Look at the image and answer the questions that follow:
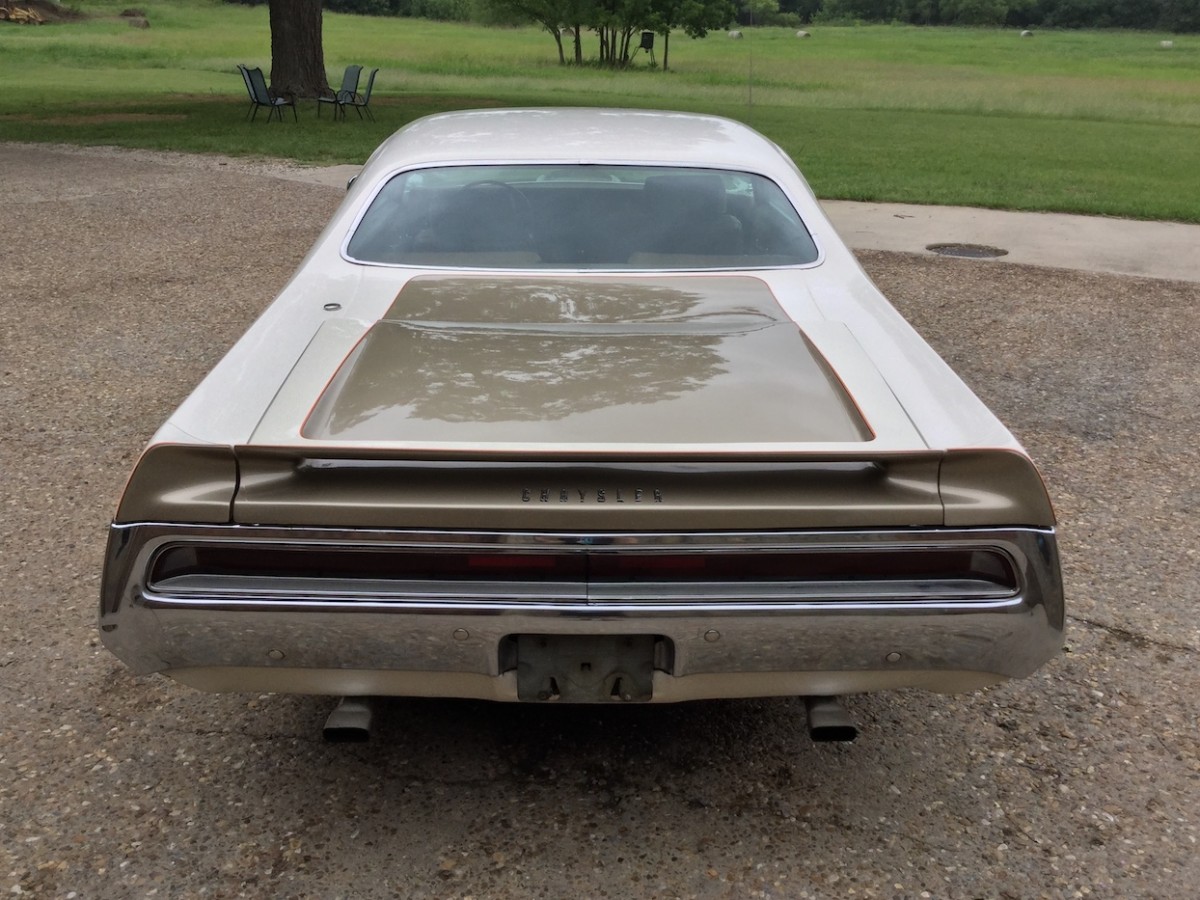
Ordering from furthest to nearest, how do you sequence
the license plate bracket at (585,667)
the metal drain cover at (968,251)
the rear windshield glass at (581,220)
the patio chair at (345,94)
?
the patio chair at (345,94)
the metal drain cover at (968,251)
the rear windshield glass at (581,220)
the license plate bracket at (585,667)

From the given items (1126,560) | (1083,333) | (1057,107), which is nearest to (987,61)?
(1057,107)

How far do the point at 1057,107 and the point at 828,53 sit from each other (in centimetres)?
3379

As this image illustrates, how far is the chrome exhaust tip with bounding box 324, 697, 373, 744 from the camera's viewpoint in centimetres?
255

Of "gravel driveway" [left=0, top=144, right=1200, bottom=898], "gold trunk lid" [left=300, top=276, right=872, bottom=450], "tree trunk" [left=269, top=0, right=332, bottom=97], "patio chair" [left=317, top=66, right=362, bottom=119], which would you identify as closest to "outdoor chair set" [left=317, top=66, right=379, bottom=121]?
"patio chair" [left=317, top=66, right=362, bottom=119]

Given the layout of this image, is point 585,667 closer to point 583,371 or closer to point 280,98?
point 583,371

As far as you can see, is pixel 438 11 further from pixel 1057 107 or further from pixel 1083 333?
pixel 1083 333

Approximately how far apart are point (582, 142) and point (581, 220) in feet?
1.28

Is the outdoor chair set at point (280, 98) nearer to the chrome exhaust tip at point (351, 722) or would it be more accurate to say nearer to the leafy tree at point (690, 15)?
the chrome exhaust tip at point (351, 722)

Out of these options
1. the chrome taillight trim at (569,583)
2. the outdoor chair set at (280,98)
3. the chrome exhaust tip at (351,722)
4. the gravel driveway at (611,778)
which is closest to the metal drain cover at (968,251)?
the gravel driveway at (611,778)

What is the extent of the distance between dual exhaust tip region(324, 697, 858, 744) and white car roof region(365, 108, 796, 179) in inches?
77.7

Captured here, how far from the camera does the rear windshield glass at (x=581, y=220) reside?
11.8 ft

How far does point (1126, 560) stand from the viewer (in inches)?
163

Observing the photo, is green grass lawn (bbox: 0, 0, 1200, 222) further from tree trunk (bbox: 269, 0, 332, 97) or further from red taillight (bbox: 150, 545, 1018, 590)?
red taillight (bbox: 150, 545, 1018, 590)

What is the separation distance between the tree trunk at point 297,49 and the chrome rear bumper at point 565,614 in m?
19.6
